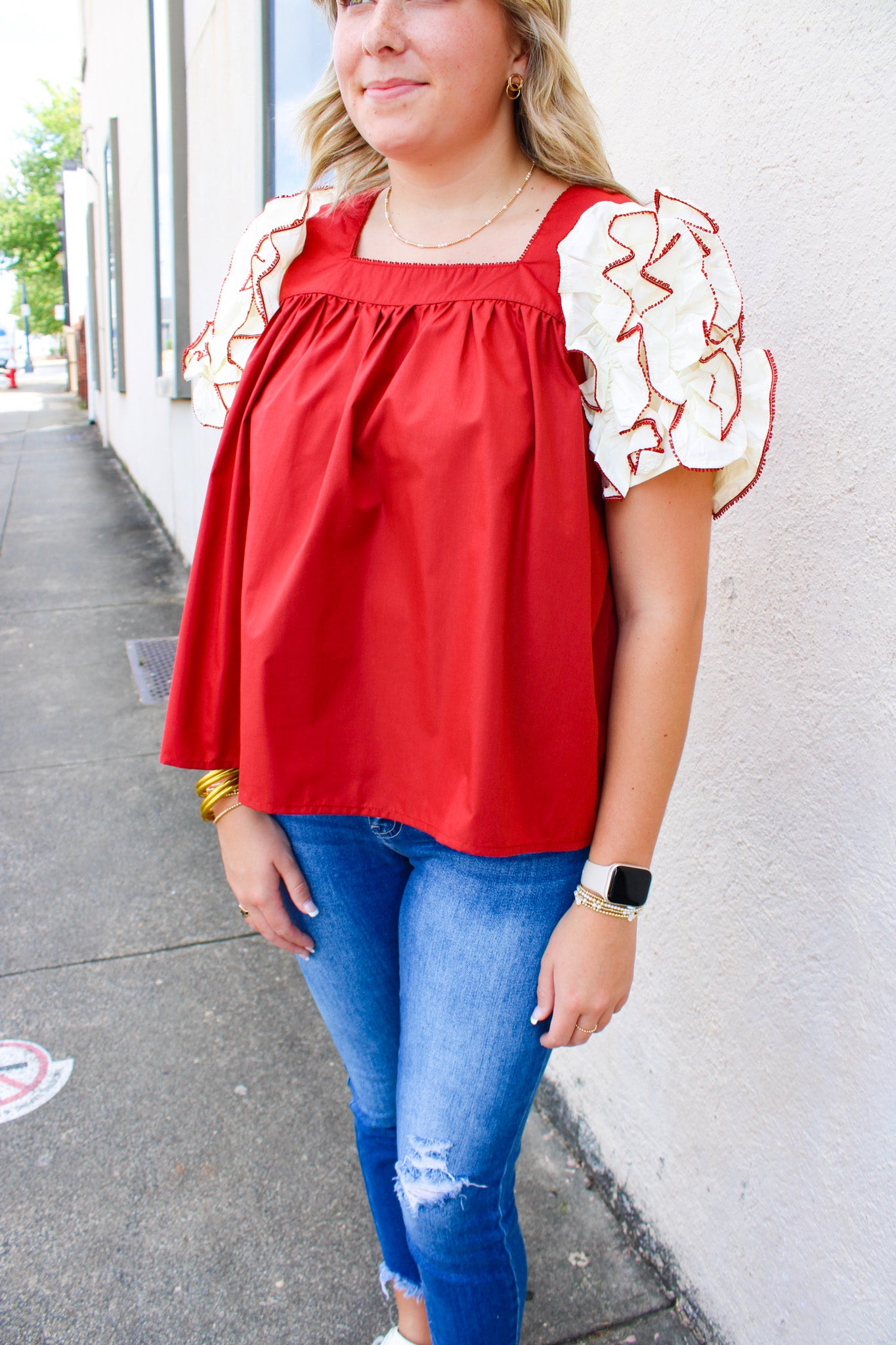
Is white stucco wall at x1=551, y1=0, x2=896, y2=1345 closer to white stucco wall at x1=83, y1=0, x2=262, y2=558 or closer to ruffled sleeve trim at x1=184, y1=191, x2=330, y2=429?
ruffled sleeve trim at x1=184, y1=191, x2=330, y2=429

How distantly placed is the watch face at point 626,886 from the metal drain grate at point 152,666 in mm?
3779

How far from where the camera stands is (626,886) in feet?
3.94

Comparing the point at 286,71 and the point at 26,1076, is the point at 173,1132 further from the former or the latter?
the point at 286,71

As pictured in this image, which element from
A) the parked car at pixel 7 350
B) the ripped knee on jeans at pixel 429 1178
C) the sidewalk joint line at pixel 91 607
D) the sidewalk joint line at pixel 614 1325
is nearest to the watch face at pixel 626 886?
the ripped knee on jeans at pixel 429 1178

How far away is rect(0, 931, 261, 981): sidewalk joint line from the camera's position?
281cm

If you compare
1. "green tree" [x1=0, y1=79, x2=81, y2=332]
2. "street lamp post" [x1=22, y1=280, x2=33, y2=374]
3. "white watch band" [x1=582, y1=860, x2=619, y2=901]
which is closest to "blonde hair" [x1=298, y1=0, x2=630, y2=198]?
"white watch band" [x1=582, y1=860, x2=619, y2=901]

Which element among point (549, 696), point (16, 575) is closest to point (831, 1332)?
point (549, 696)

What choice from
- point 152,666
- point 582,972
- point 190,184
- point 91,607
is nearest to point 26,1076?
point 582,972

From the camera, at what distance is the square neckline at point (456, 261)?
1236 mm

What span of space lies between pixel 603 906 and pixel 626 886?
37mm

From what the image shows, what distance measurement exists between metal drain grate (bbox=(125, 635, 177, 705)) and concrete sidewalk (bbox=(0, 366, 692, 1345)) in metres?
0.67

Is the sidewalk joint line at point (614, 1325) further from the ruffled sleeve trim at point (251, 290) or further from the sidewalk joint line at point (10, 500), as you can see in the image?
the sidewalk joint line at point (10, 500)

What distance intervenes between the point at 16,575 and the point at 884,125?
6672 mm

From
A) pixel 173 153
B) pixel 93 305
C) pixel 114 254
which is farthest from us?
pixel 93 305
